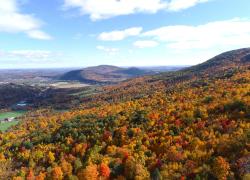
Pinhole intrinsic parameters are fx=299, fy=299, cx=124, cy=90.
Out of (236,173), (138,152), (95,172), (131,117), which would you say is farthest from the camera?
(131,117)

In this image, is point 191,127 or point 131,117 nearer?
point 191,127

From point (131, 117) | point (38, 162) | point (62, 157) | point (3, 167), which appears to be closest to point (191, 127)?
point (131, 117)

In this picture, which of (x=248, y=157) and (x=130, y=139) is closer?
(x=248, y=157)

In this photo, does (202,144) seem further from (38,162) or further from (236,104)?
(38,162)

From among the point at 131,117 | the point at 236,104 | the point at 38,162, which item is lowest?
the point at 38,162

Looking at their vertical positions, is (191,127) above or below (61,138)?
above

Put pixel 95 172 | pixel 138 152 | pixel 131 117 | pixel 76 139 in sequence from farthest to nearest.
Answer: pixel 131 117
pixel 76 139
pixel 138 152
pixel 95 172

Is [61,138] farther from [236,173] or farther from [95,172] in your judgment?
[236,173]

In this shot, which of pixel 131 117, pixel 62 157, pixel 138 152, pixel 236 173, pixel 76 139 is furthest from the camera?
pixel 131 117

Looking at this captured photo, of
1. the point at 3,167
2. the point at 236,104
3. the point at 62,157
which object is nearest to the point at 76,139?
the point at 62,157
